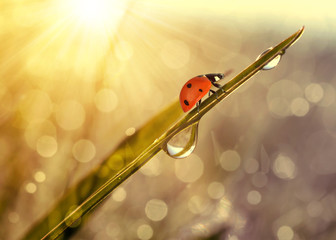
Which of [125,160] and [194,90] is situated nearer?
[125,160]

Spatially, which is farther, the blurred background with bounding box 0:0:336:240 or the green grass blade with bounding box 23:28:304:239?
the blurred background with bounding box 0:0:336:240

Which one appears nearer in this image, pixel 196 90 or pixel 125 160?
pixel 125 160

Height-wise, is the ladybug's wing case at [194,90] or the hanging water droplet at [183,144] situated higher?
the ladybug's wing case at [194,90]

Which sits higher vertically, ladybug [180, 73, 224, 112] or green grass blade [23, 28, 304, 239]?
ladybug [180, 73, 224, 112]

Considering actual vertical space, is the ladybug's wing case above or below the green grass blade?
above

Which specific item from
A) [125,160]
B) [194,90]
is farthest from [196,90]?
[125,160]

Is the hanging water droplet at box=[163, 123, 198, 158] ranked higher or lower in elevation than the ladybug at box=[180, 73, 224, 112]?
lower

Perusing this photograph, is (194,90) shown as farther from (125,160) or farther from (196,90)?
(125,160)

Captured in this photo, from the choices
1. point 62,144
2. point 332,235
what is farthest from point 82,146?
point 332,235

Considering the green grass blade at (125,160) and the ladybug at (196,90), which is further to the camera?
the ladybug at (196,90)
